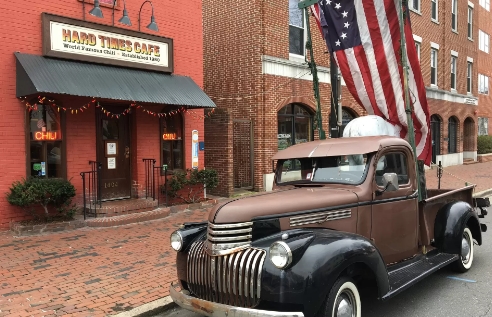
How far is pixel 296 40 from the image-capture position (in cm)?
1443

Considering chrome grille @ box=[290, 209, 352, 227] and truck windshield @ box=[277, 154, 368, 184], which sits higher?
truck windshield @ box=[277, 154, 368, 184]

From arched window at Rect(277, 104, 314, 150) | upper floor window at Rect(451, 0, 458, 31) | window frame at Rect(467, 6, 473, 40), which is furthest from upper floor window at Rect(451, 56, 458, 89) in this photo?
arched window at Rect(277, 104, 314, 150)

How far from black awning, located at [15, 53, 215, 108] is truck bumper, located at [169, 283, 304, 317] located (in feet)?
17.1

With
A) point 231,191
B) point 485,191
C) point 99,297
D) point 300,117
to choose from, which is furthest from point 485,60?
point 99,297

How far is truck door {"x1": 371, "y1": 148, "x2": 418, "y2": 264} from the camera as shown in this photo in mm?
4719

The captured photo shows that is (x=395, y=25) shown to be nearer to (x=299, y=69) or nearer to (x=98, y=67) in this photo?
(x=98, y=67)

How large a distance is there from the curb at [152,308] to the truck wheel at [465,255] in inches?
→ 151

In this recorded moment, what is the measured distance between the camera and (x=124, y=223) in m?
8.85

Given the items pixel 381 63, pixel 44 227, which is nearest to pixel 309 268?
pixel 381 63

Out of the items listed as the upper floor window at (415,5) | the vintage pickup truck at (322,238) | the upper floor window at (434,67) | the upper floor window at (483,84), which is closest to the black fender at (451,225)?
the vintage pickup truck at (322,238)

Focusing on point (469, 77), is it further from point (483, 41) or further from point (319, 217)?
point (319, 217)

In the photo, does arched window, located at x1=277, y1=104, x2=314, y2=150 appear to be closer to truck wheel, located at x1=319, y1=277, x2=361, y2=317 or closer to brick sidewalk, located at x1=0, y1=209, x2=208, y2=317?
brick sidewalk, located at x1=0, y1=209, x2=208, y2=317

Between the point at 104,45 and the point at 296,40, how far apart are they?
7208 mm

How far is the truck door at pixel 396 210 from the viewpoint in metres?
4.72
